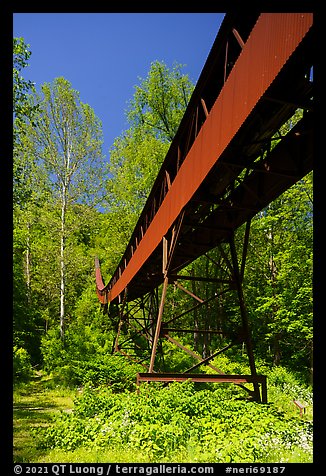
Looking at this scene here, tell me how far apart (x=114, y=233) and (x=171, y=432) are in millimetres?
18298

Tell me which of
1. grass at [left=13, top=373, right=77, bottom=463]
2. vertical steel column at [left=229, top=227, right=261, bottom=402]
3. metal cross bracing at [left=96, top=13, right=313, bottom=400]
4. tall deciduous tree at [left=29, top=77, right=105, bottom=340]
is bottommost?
grass at [left=13, top=373, right=77, bottom=463]

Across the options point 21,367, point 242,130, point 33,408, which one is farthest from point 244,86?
point 21,367

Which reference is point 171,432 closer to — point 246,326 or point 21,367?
point 246,326

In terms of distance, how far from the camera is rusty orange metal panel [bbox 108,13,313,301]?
133 inches

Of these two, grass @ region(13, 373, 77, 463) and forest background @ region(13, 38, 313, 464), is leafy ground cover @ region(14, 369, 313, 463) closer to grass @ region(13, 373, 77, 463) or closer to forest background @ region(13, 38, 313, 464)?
grass @ region(13, 373, 77, 463)

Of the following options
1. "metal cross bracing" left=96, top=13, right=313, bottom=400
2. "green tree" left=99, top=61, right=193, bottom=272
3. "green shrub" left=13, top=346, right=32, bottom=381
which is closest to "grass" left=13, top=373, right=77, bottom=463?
"green shrub" left=13, top=346, right=32, bottom=381

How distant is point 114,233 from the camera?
890 inches

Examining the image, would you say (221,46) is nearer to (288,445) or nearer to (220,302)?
(288,445)

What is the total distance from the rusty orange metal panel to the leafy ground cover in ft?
11.6

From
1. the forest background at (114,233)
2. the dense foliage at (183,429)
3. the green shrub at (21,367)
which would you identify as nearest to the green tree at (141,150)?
the forest background at (114,233)

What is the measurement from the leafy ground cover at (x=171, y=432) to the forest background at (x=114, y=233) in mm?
8564

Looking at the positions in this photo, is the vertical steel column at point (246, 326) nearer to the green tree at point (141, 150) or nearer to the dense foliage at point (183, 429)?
the dense foliage at point (183, 429)

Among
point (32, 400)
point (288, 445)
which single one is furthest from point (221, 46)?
point (32, 400)

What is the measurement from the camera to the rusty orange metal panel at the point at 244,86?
3.38 m
